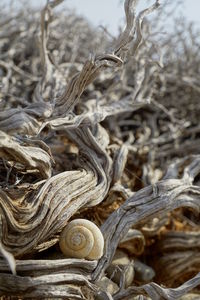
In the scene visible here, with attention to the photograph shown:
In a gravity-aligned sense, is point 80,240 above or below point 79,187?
below

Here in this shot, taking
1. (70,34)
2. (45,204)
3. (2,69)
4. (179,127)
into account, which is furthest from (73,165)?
(70,34)

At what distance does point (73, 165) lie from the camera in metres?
2.06

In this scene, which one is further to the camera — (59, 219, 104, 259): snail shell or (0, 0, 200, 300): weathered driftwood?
(59, 219, 104, 259): snail shell

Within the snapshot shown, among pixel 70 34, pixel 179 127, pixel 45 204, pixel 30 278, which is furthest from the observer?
pixel 70 34

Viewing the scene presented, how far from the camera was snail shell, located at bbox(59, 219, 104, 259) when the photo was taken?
1.63 metres

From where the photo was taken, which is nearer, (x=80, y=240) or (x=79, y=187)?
(x=80, y=240)

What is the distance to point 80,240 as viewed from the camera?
164 cm

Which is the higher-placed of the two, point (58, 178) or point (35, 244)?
point (58, 178)

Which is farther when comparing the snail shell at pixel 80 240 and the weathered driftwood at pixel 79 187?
the snail shell at pixel 80 240

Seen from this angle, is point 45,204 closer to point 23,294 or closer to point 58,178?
point 58,178

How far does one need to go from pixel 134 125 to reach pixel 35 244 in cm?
187

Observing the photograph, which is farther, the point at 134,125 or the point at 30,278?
the point at 134,125

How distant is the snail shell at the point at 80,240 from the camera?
5.36 feet

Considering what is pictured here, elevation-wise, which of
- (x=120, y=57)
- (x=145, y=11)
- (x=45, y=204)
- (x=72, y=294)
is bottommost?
(x=72, y=294)
